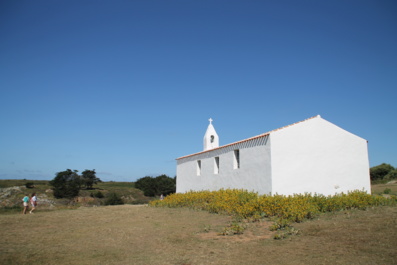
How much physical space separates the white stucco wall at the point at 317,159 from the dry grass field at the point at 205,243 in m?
3.64

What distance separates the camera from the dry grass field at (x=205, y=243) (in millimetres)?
6387

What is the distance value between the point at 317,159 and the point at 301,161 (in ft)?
3.26

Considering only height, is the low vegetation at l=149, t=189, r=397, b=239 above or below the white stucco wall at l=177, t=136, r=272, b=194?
below

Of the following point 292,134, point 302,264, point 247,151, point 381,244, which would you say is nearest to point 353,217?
point 381,244

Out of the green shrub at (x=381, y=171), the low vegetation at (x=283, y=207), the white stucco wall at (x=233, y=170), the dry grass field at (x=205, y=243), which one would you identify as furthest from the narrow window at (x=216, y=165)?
the green shrub at (x=381, y=171)

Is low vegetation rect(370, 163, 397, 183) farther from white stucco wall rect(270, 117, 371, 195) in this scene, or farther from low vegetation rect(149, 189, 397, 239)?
low vegetation rect(149, 189, 397, 239)

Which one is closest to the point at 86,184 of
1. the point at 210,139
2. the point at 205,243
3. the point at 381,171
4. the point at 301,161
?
the point at 210,139

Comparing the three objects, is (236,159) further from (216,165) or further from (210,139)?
(210,139)

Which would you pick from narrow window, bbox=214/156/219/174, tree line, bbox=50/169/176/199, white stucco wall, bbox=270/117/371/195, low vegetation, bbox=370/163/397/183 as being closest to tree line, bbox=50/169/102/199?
tree line, bbox=50/169/176/199

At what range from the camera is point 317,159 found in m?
14.6

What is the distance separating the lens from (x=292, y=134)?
14.3 meters

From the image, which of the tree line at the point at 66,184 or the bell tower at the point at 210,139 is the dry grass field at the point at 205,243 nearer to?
the bell tower at the point at 210,139

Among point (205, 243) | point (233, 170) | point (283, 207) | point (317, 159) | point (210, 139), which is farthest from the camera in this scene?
point (210, 139)

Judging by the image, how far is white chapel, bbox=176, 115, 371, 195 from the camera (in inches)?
541
